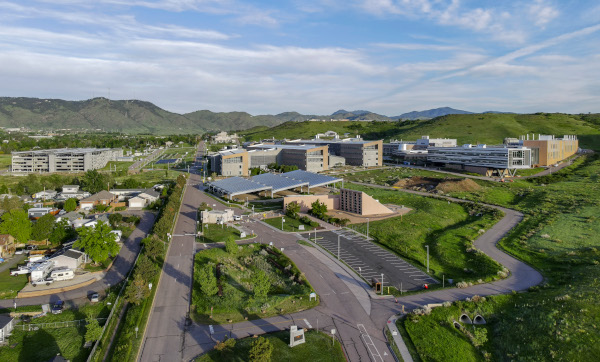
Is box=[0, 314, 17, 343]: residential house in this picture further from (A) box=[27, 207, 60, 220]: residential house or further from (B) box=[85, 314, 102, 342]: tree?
(A) box=[27, 207, 60, 220]: residential house

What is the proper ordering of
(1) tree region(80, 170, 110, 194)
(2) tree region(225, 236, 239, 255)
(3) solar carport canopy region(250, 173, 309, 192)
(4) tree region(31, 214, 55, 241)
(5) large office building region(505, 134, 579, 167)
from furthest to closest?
(5) large office building region(505, 134, 579, 167), (1) tree region(80, 170, 110, 194), (3) solar carport canopy region(250, 173, 309, 192), (4) tree region(31, 214, 55, 241), (2) tree region(225, 236, 239, 255)

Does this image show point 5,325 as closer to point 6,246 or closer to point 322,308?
point 6,246

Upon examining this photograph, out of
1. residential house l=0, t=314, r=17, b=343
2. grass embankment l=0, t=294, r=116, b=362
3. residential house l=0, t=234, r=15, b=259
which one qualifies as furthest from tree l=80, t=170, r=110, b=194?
residential house l=0, t=314, r=17, b=343

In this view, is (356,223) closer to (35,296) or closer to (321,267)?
(321,267)

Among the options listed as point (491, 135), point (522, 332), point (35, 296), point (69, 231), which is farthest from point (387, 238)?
point (491, 135)

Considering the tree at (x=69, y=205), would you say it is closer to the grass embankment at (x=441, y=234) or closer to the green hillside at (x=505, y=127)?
the grass embankment at (x=441, y=234)

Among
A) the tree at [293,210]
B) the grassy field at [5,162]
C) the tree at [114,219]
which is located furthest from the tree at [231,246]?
the grassy field at [5,162]

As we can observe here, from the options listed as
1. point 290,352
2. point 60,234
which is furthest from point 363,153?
point 290,352
